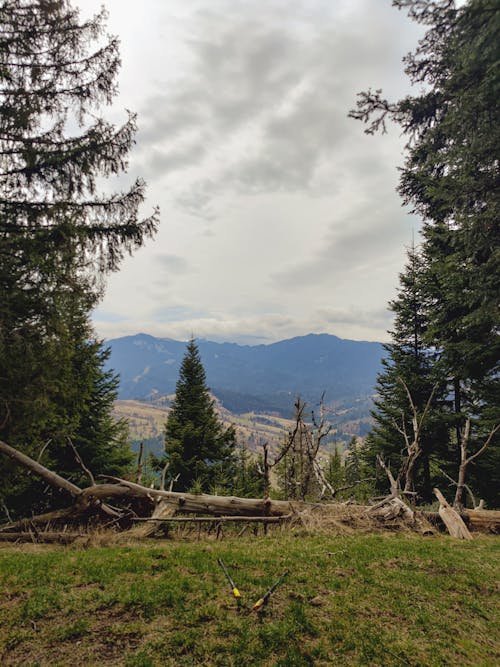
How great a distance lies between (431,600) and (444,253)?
16.6m

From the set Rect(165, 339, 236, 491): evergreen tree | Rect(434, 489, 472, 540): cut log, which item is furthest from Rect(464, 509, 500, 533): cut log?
Rect(165, 339, 236, 491): evergreen tree

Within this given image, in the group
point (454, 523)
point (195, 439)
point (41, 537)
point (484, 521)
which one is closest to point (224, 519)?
point (41, 537)

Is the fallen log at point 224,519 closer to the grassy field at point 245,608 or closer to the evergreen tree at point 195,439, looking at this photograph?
the grassy field at point 245,608

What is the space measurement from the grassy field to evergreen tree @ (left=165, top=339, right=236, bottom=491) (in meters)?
14.9

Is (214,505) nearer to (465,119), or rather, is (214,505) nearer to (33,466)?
(33,466)

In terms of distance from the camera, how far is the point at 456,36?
5934 mm

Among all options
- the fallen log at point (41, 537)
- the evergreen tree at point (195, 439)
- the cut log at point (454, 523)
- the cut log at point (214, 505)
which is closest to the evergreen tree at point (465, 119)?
the cut log at point (454, 523)

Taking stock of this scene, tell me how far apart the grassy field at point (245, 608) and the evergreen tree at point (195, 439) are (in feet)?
48.9

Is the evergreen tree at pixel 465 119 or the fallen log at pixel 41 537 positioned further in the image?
the fallen log at pixel 41 537

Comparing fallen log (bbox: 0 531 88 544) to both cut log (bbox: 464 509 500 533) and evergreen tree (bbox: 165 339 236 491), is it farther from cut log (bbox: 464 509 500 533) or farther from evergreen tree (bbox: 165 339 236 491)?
cut log (bbox: 464 509 500 533)

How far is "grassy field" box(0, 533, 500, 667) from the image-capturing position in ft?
14.0

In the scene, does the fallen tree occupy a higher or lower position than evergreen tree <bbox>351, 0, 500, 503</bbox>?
lower

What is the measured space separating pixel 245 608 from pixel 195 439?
1877 cm

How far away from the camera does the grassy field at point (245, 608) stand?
14.0ft
